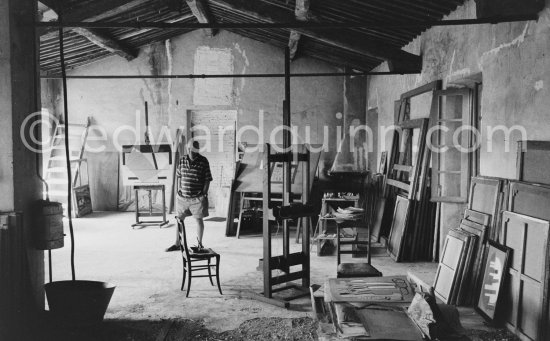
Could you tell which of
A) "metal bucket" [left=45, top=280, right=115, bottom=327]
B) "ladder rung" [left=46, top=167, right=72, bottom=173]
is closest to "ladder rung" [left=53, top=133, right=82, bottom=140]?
"ladder rung" [left=46, top=167, right=72, bottom=173]

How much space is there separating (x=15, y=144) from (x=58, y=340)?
69.7 inches

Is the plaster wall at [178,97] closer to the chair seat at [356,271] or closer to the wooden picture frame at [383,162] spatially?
the wooden picture frame at [383,162]

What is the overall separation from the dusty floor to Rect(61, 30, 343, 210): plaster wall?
3178mm

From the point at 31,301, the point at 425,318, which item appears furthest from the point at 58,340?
the point at 425,318

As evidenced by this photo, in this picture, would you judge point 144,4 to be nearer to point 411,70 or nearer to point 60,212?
point 411,70

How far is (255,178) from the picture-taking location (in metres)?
9.47

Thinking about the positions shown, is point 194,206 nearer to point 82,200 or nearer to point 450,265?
point 450,265

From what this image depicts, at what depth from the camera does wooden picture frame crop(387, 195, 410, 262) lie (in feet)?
23.3

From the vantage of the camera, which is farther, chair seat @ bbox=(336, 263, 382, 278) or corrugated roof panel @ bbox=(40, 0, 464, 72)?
corrugated roof panel @ bbox=(40, 0, 464, 72)

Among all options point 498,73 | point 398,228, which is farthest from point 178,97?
point 498,73

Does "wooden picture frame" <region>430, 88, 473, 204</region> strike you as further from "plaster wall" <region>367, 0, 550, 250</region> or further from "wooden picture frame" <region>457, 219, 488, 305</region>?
"wooden picture frame" <region>457, 219, 488, 305</region>

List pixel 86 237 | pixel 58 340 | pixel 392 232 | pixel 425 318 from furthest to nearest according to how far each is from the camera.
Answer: pixel 86 237 < pixel 392 232 < pixel 58 340 < pixel 425 318

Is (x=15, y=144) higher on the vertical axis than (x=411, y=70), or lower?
lower

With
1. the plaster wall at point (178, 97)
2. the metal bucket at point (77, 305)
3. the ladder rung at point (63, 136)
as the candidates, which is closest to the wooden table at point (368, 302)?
the metal bucket at point (77, 305)
